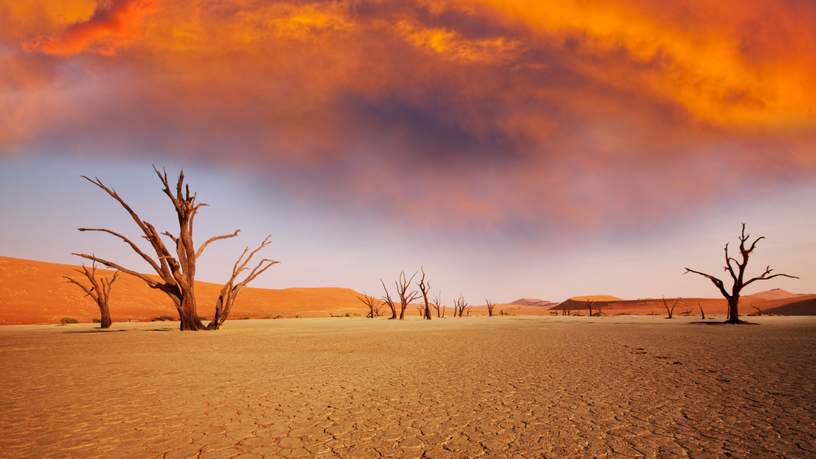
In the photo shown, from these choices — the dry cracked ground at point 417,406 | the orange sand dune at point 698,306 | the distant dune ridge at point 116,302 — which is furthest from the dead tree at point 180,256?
the orange sand dune at point 698,306

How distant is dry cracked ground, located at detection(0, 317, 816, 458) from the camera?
341 centimetres

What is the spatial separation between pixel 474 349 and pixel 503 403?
5766 millimetres

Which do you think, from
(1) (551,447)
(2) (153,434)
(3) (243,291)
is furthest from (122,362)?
(3) (243,291)

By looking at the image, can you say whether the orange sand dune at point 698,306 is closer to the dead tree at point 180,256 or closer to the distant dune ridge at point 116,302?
the distant dune ridge at point 116,302

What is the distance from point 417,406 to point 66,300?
181ft

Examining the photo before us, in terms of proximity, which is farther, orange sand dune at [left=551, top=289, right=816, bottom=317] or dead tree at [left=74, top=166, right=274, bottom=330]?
orange sand dune at [left=551, top=289, right=816, bottom=317]

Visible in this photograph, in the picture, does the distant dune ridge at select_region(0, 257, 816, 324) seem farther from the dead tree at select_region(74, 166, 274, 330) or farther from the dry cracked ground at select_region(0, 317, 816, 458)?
the dry cracked ground at select_region(0, 317, 816, 458)

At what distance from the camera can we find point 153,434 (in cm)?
383

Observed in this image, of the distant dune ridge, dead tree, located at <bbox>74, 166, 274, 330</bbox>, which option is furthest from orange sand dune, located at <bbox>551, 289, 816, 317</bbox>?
dead tree, located at <bbox>74, 166, 274, 330</bbox>

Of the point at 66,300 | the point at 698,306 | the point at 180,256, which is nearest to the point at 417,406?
the point at 180,256

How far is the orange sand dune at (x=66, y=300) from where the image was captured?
36.9 m

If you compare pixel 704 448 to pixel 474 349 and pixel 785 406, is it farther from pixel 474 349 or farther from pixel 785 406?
pixel 474 349

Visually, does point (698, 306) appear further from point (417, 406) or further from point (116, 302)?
point (116, 302)

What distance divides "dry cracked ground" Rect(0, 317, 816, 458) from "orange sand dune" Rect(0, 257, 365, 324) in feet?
121
